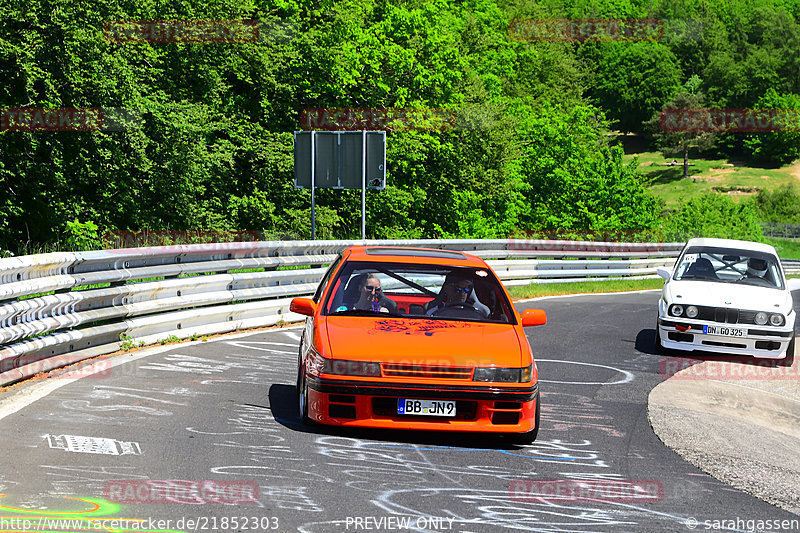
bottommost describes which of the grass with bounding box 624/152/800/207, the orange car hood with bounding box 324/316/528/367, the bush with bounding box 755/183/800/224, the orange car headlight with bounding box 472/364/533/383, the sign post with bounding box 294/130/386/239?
the bush with bounding box 755/183/800/224

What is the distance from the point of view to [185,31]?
112 feet

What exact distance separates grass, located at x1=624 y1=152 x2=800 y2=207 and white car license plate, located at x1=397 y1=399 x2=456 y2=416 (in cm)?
12493

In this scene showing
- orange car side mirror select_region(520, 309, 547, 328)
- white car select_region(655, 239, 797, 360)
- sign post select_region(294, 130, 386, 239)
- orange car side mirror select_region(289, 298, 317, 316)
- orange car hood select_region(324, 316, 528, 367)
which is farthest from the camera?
sign post select_region(294, 130, 386, 239)

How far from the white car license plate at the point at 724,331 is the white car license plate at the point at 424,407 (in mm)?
6802

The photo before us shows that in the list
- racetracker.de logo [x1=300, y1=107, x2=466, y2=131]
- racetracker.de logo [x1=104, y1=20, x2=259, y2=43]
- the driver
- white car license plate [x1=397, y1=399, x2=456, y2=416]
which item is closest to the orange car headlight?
white car license plate [x1=397, y1=399, x2=456, y2=416]

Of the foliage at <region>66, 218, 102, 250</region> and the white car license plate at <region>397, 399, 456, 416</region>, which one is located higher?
the white car license plate at <region>397, 399, 456, 416</region>

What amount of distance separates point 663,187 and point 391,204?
345 feet

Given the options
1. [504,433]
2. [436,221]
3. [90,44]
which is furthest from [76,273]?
[436,221]

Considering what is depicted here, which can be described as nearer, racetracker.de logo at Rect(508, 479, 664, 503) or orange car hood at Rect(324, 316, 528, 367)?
racetracker.de logo at Rect(508, 479, 664, 503)

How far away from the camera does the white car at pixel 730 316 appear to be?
12508mm

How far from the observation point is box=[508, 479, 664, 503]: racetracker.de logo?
18.6ft

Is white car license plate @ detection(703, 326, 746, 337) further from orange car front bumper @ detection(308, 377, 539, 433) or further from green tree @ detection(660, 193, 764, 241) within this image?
green tree @ detection(660, 193, 764, 241)

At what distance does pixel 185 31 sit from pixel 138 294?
2489 cm

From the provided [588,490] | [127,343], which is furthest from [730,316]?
[588,490]
